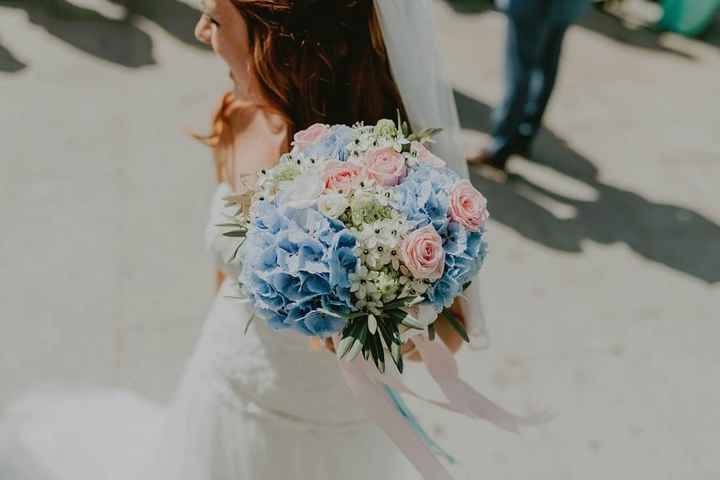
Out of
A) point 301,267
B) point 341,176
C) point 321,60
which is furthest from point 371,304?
point 321,60

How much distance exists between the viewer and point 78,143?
14.9 feet

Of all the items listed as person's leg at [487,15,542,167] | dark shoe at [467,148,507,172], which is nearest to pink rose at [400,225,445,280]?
person's leg at [487,15,542,167]

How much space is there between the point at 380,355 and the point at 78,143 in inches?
129

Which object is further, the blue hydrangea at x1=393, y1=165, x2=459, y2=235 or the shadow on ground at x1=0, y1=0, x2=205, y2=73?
the shadow on ground at x1=0, y1=0, x2=205, y2=73

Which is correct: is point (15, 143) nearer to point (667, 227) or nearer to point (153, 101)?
point (153, 101)

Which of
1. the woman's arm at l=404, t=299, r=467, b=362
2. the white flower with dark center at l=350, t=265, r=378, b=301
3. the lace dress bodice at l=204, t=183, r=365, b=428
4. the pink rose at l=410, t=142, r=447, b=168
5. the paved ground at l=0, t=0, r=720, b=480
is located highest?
the pink rose at l=410, t=142, r=447, b=168

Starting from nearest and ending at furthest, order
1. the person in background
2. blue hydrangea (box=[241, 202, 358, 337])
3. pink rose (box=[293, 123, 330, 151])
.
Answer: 1. blue hydrangea (box=[241, 202, 358, 337])
2. pink rose (box=[293, 123, 330, 151])
3. the person in background

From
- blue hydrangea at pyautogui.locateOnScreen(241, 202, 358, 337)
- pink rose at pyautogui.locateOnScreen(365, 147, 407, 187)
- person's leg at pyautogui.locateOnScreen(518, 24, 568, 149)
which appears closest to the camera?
blue hydrangea at pyautogui.locateOnScreen(241, 202, 358, 337)

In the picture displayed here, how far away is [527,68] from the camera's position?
14.6 ft

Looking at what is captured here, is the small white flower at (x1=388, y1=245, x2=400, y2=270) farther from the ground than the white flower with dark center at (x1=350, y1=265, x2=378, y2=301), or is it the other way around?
the small white flower at (x1=388, y1=245, x2=400, y2=270)

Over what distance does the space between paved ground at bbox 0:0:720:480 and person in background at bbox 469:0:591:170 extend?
0.69ft

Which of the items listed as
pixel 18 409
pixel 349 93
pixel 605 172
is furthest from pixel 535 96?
pixel 18 409

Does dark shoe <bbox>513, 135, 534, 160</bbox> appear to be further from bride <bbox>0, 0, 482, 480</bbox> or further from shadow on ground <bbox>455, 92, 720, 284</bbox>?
bride <bbox>0, 0, 482, 480</bbox>

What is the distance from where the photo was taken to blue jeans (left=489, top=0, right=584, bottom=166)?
425cm
